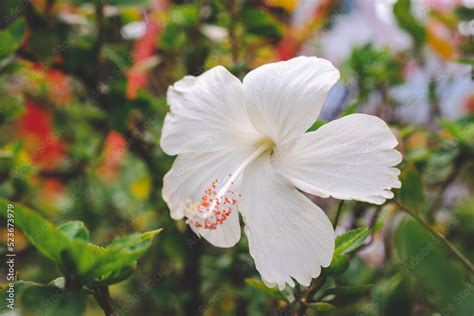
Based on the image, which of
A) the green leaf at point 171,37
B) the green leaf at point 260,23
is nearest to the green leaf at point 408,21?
the green leaf at point 260,23

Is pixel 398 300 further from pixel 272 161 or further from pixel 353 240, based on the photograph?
pixel 272 161

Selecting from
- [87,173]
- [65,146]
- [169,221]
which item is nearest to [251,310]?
[169,221]

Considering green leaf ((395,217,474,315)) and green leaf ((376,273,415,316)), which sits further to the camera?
green leaf ((376,273,415,316))

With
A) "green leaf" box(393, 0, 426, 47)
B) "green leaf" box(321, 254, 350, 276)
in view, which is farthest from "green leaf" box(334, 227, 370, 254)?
"green leaf" box(393, 0, 426, 47)

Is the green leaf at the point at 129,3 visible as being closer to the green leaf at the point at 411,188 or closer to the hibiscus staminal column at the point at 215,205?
the hibiscus staminal column at the point at 215,205

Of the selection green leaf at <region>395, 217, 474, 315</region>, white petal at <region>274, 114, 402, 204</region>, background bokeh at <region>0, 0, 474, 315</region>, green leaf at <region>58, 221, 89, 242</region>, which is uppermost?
green leaf at <region>395, 217, 474, 315</region>

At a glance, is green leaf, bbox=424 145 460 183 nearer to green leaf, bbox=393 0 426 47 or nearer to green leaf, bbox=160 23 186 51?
green leaf, bbox=393 0 426 47

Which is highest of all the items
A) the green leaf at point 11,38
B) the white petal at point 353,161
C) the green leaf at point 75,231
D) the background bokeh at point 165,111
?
the white petal at point 353,161
